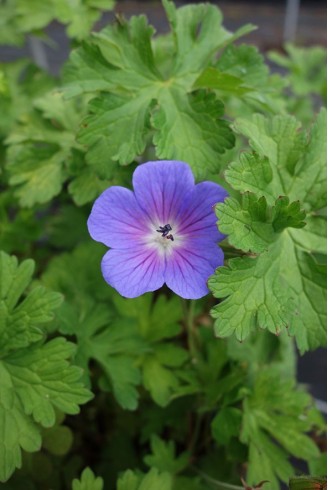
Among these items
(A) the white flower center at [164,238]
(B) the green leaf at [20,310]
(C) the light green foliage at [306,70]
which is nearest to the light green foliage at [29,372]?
(B) the green leaf at [20,310]

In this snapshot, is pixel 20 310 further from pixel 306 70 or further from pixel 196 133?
pixel 306 70

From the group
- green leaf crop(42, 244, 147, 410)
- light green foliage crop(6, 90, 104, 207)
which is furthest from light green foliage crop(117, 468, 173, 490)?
light green foliage crop(6, 90, 104, 207)

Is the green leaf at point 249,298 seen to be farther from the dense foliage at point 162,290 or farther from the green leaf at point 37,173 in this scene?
the green leaf at point 37,173

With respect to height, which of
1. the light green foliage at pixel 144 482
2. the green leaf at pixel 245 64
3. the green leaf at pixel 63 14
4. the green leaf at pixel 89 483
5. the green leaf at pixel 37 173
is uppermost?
the green leaf at pixel 63 14

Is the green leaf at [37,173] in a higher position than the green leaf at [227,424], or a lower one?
higher

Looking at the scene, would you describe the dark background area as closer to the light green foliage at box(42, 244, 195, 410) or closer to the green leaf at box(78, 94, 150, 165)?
the light green foliage at box(42, 244, 195, 410)

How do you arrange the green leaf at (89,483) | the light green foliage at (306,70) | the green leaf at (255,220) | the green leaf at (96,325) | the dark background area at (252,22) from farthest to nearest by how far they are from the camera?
1. the dark background area at (252,22)
2. the light green foliage at (306,70)
3. the green leaf at (96,325)
4. the green leaf at (89,483)
5. the green leaf at (255,220)

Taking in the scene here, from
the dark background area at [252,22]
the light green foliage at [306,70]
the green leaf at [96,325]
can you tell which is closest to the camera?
the green leaf at [96,325]
